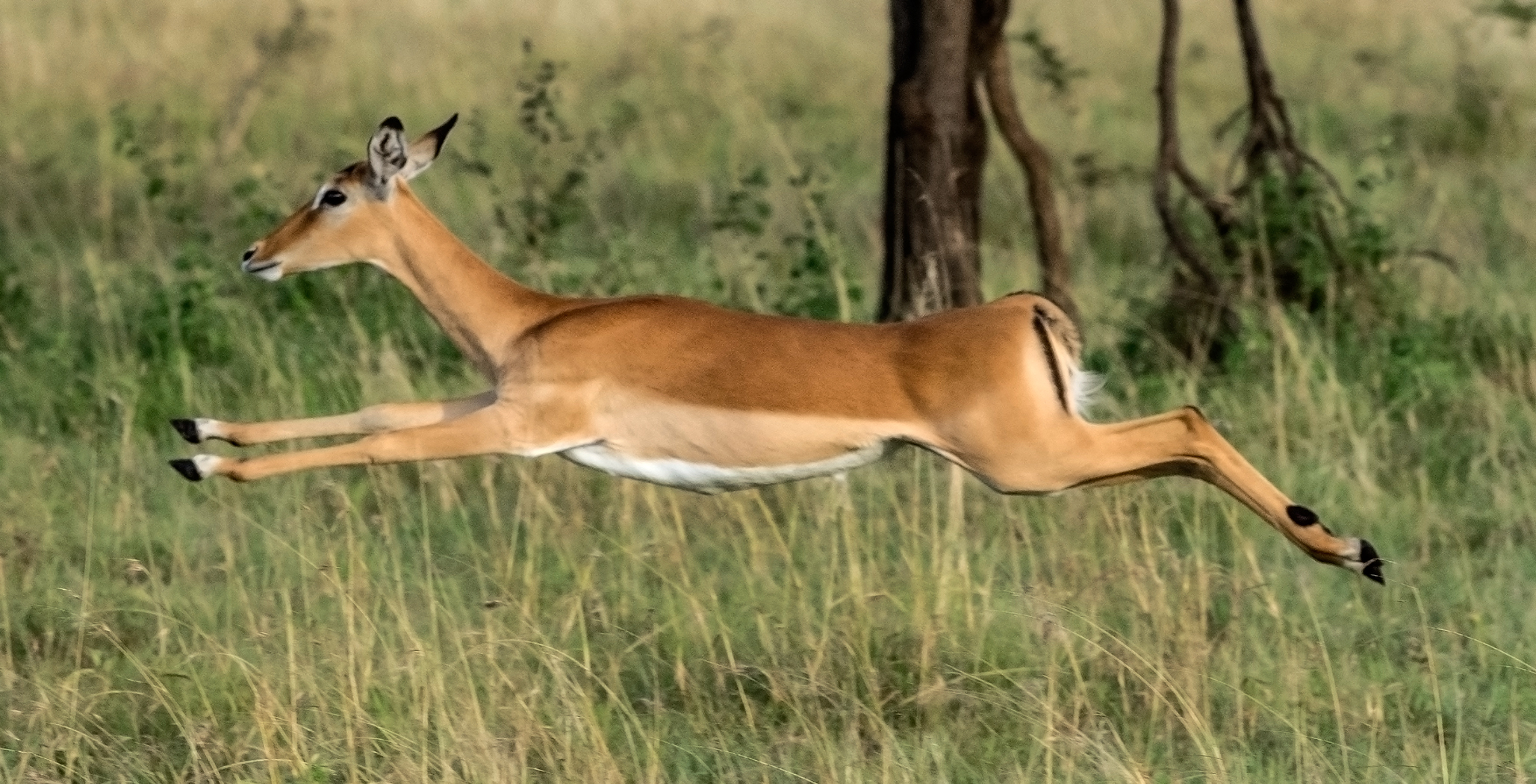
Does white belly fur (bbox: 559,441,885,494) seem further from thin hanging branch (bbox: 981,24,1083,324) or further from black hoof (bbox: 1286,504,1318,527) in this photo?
thin hanging branch (bbox: 981,24,1083,324)

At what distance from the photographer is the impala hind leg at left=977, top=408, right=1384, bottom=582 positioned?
16.3 feet

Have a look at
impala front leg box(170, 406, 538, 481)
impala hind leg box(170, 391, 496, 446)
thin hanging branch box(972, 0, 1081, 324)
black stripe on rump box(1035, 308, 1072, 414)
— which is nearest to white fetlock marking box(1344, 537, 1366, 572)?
black stripe on rump box(1035, 308, 1072, 414)

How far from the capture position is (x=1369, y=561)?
4859 millimetres

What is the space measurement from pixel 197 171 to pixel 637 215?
2.11 m

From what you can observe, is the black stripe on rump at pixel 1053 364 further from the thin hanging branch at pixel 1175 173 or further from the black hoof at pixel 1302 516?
the thin hanging branch at pixel 1175 173

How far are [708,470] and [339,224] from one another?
3.47 ft

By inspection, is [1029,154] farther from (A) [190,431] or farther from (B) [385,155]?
(A) [190,431]

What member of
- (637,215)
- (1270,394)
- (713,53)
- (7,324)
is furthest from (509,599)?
(713,53)

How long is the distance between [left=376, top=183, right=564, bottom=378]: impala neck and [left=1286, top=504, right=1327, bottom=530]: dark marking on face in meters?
1.62

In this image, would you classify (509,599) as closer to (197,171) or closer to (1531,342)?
(1531,342)

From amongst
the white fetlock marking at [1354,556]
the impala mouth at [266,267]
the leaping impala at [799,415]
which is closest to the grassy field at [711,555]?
the white fetlock marking at [1354,556]

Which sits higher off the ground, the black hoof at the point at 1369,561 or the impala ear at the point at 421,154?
the impala ear at the point at 421,154

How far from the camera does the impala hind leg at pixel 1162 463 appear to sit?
4977mm

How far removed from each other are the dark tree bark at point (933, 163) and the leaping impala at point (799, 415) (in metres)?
2.11
